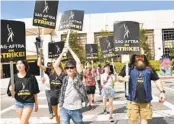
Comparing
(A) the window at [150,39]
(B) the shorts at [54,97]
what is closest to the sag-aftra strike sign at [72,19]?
(B) the shorts at [54,97]

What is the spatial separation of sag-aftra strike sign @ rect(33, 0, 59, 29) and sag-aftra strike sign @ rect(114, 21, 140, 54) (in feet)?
11.9

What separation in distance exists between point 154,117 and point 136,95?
3917mm

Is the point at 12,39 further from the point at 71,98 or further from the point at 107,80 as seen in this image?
the point at 107,80

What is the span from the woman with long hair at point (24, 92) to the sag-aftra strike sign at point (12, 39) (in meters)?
0.77

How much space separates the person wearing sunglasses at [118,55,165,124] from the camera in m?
7.66

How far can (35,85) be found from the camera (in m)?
8.22

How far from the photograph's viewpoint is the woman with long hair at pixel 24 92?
8062mm

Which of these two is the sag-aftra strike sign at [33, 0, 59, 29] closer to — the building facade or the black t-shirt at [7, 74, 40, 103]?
the black t-shirt at [7, 74, 40, 103]

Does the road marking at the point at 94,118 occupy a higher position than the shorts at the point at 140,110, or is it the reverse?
the shorts at the point at 140,110

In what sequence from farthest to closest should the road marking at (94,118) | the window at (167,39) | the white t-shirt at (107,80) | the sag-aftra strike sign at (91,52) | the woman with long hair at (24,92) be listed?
the window at (167,39) < the sag-aftra strike sign at (91,52) < the white t-shirt at (107,80) < the road marking at (94,118) < the woman with long hair at (24,92)

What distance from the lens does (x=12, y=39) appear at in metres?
8.87

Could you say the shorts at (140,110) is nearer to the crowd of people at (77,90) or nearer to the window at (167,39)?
the crowd of people at (77,90)

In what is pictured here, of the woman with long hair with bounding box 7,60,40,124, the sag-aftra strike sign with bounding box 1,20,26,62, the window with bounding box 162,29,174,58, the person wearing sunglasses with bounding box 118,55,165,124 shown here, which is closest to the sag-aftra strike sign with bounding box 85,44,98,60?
the sag-aftra strike sign with bounding box 1,20,26,62

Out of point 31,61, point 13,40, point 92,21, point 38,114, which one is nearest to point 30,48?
point 31,61
